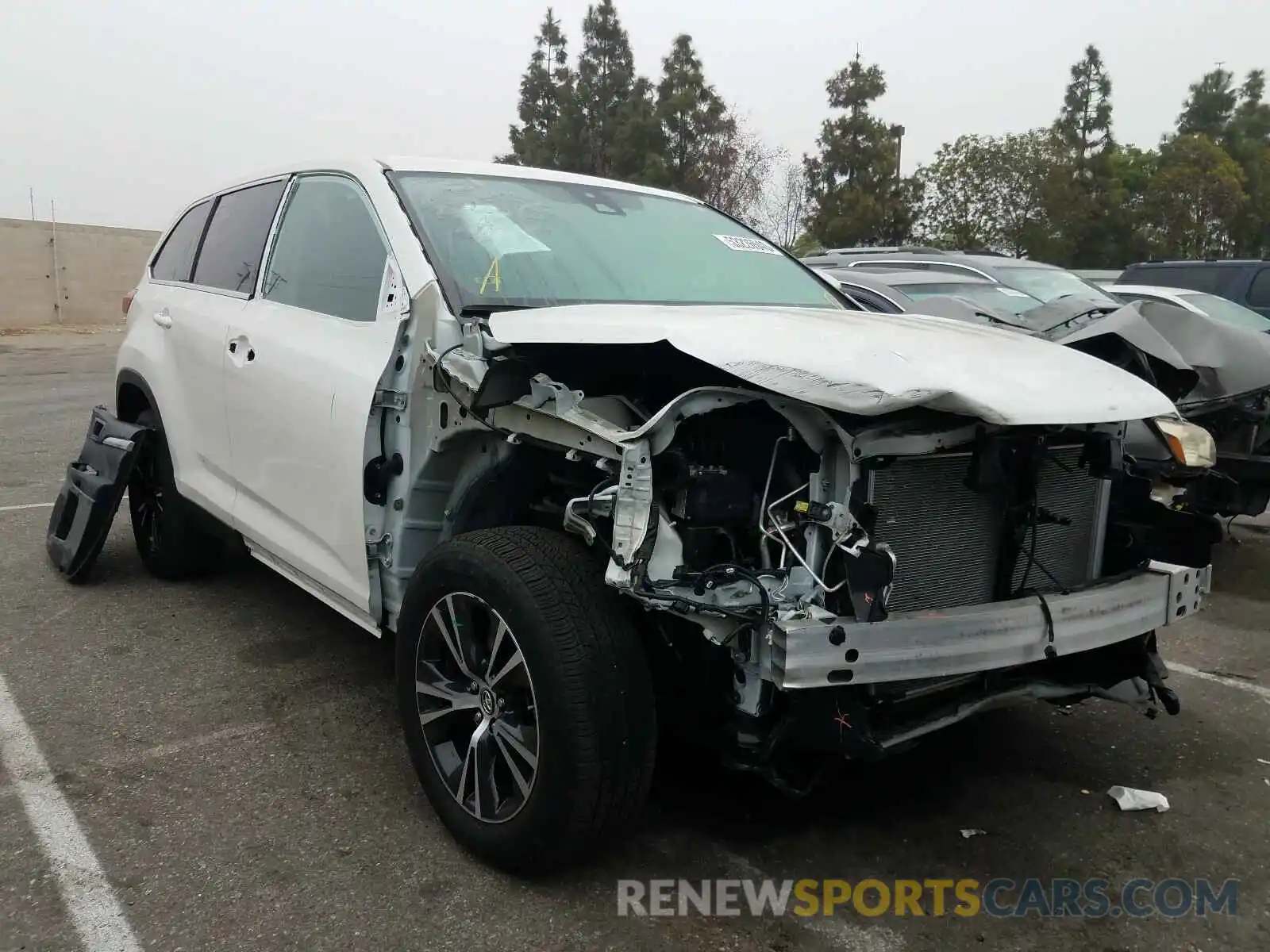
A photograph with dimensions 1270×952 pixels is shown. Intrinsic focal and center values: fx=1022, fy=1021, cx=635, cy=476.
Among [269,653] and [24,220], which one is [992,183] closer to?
[24,220]

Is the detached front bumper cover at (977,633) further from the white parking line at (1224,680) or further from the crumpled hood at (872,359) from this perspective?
the white parking line at (1224,680)

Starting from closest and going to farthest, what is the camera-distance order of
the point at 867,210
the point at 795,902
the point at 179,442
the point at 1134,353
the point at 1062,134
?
the point at 795,902 < the point at 179,442 < the point at 1134,353 < the point at 867,210 < the point at 1062,134

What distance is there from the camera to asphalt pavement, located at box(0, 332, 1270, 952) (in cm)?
250

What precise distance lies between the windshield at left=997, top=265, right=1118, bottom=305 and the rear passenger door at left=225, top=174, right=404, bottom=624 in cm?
660

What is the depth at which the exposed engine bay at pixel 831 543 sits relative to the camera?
2.32 meters

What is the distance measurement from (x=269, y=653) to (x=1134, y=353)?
415cm

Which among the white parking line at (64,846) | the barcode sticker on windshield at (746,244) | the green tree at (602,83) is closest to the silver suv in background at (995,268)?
the barcode sticker on windshield at (746,244)

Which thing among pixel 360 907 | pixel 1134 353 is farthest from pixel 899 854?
pixel 1134 353

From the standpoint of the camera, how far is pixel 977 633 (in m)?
2.44

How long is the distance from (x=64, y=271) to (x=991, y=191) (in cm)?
3100

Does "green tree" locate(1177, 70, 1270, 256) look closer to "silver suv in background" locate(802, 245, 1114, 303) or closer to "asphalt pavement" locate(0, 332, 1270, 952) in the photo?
"silver suv in background" locate(802, 245, 1114, 303)

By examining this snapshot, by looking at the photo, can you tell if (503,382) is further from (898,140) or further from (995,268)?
(898,140)

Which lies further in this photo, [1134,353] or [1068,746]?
[1134,353]

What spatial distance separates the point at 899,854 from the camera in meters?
2.86
